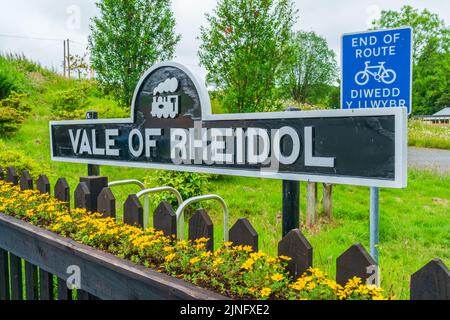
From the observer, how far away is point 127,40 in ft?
26.9

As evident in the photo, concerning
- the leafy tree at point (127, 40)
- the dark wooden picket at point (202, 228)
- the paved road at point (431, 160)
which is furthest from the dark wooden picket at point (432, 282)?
the paved road at point (431, 160)

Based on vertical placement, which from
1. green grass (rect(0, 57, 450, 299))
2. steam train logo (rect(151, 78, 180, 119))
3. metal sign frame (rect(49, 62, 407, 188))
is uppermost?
steam train logo (rect(151, 78, 180, 119))

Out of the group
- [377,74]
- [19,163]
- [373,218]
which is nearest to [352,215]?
[377,74]

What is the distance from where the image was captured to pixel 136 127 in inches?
98.3

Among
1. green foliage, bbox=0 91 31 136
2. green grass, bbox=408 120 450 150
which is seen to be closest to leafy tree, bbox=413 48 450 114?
green grass, bbox=408 120 450 150

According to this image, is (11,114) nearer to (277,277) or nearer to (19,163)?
(19,163)

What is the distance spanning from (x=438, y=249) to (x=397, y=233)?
0.55 metres

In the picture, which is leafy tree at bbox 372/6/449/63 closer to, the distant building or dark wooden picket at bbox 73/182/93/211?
the distant building

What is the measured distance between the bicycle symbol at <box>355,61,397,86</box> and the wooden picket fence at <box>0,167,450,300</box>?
9.07 feet

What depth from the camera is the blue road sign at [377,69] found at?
3834 mm

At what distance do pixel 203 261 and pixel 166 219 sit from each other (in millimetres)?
408

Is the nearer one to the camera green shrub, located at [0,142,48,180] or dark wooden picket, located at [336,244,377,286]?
dark wooden picket, located at [336,244,377,286]

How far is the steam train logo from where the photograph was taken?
2.30m

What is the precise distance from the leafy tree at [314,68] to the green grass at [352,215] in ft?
113
